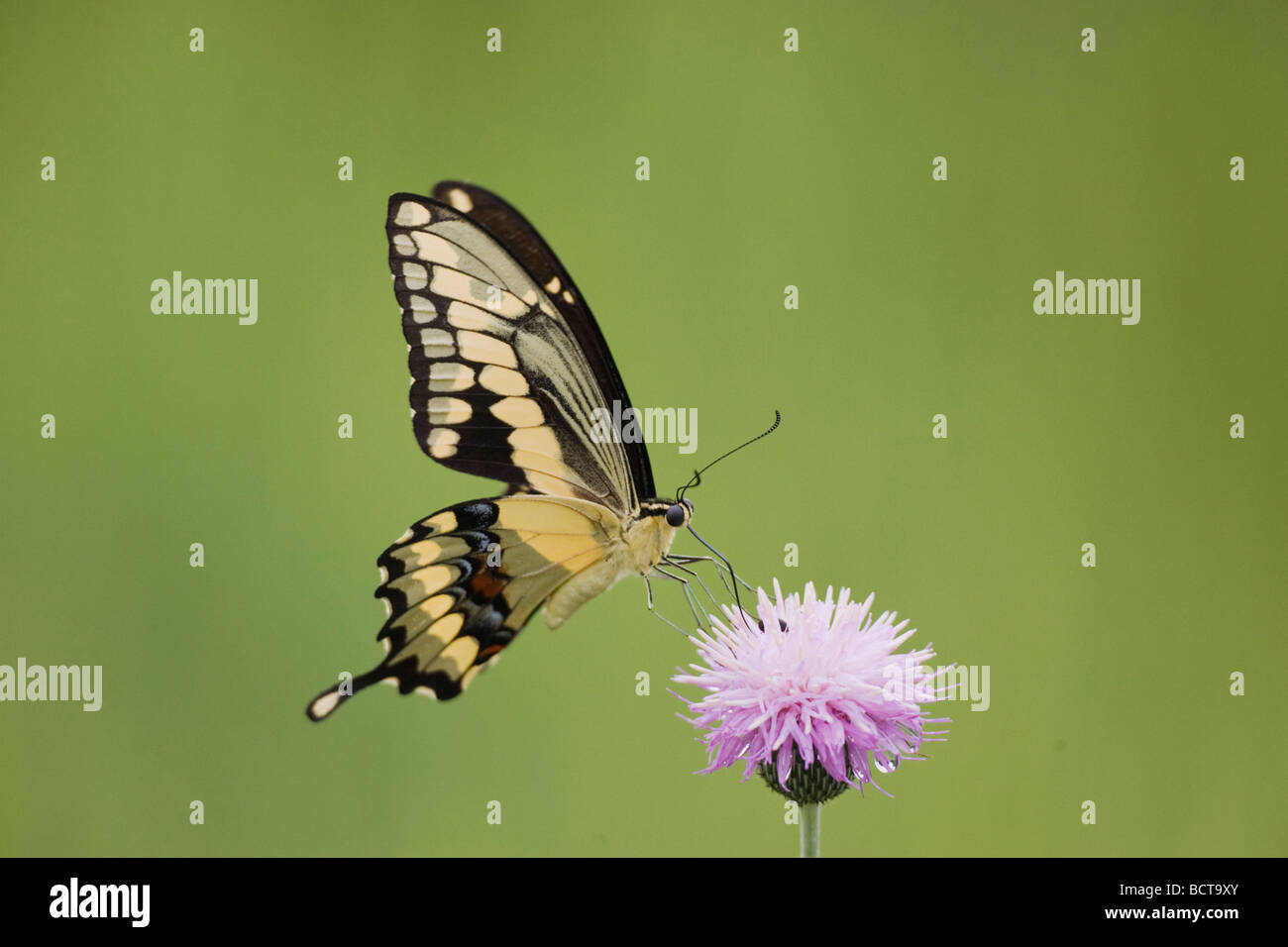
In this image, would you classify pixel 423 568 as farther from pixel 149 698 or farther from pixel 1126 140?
pixel 1126 140

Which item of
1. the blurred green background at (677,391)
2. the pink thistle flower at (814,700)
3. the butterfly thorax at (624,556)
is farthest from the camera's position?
the blurred green background at (677,391)

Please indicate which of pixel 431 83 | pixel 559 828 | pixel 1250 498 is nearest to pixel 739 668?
pixel 559 828

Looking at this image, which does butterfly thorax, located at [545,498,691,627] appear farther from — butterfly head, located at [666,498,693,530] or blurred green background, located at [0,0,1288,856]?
blurred green background, located at [0,0,1288,856]

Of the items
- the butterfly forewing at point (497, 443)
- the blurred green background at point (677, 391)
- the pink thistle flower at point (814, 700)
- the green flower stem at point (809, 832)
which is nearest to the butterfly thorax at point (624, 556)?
the butterfly forewing at point (497, 443)

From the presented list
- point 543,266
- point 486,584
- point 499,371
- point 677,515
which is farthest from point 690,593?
point 543,266

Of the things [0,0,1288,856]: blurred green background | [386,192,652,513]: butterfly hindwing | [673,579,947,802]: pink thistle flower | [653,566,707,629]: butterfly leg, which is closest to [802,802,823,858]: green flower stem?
[673,579,947,802]: pink thistle flower

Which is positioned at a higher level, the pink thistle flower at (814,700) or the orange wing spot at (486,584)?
the orange wing spot at (486,584)

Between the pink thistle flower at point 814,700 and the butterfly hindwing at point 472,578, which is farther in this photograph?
the butterfly hindwing at point 472,578

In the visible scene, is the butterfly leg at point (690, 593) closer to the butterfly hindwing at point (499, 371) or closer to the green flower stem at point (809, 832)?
the butterfly hindwing at point (499, 371)
